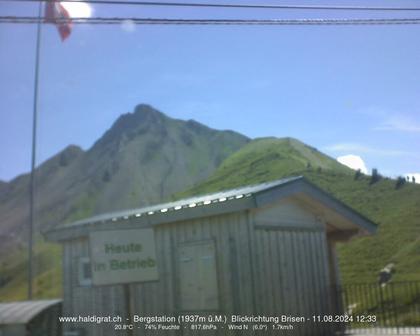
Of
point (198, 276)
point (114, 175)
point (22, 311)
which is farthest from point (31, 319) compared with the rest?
point (114, 175)

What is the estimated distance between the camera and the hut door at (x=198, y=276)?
400 inches

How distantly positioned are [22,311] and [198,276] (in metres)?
4.82

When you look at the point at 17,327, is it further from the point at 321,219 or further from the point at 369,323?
the point at 369,323

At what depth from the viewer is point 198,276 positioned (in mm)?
10391

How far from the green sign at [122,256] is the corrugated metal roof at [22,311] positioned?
630 mm

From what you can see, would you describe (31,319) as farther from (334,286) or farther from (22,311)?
(334,286)

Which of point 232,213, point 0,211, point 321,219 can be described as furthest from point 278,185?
point 0,211

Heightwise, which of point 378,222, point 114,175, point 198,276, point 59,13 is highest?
point 114,175

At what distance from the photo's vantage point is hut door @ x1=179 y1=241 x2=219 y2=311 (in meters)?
10.2

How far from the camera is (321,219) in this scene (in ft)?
40.0

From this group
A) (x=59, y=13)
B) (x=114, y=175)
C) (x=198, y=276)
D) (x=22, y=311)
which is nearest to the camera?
(x=22, y=311)

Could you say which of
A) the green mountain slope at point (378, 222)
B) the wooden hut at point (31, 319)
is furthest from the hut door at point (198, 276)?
the green mountain slope at point (378, 222)

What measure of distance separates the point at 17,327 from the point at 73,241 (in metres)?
7.72

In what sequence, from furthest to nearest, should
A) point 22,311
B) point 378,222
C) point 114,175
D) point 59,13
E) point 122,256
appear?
1. point 114,175
2. point 378,222
3. point 59,13
4. point 122,256
5. point 22,311
